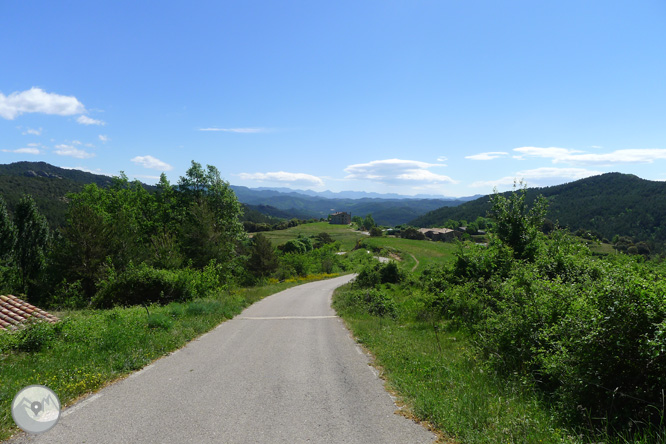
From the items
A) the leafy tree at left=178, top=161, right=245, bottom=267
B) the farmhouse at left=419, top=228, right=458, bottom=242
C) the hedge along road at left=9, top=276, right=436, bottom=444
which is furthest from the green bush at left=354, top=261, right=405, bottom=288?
the farmhouse at left=419, top=228, right=458, bottom=242

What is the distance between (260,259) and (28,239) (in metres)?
27.0

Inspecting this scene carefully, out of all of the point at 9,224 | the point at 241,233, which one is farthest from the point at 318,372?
the point at 9,224

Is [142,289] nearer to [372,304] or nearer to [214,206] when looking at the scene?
[372,304]

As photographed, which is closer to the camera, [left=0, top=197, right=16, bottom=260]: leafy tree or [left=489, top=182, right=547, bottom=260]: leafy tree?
[left=489, top=182, right=547, bottom=260]: leafy tree

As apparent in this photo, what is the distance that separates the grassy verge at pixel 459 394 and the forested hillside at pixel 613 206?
67.9m

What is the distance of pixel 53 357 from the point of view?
7723 mm

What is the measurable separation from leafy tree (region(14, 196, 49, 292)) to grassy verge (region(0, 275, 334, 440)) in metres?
38.5

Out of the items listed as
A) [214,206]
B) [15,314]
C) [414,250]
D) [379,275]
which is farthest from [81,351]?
[414,250]

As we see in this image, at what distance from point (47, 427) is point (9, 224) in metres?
46.9

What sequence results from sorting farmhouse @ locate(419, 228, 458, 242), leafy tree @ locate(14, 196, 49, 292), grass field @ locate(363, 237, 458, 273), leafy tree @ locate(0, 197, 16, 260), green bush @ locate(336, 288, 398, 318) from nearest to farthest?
green bush @ locate(336, 288, 398, 318) → leafy tree @ locate(0, 197, 16, 260) → leafy tree @ locate(14, 196, 49, 292) → grass field @ locate(363, 237, 458, 273) → farmhouse @ locate(419, 228, 458, 242)

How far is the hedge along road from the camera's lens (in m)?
4.57

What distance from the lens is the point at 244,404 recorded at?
570 cm

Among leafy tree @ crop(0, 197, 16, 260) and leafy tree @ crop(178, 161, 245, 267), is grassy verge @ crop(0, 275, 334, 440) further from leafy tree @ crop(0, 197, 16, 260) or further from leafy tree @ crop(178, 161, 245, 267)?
leafy tree @ crop(0, 197, 16, 260)

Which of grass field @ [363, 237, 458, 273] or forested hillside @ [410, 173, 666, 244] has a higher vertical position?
forested hillside @ [410, 173, 666, 244]
